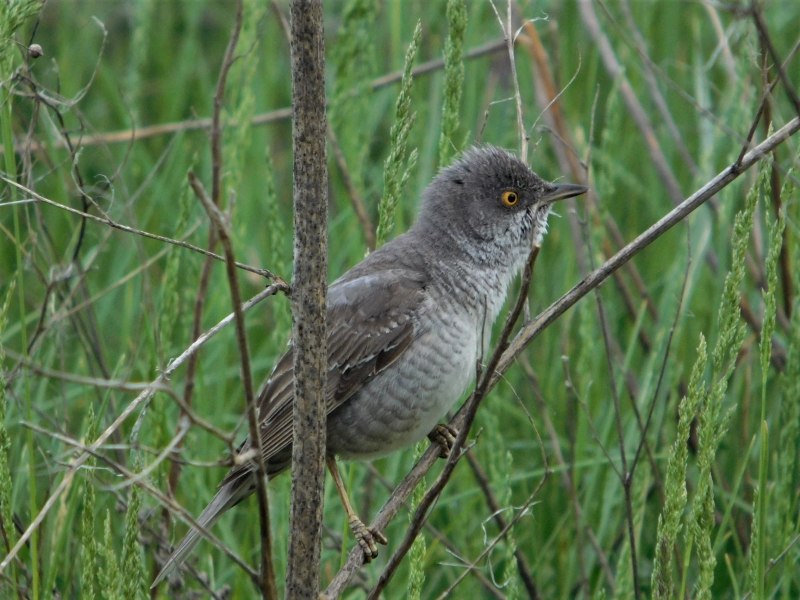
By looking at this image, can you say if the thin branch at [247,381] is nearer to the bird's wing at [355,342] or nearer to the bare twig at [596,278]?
the bare twig at [596,278]

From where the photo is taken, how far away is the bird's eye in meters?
3.78

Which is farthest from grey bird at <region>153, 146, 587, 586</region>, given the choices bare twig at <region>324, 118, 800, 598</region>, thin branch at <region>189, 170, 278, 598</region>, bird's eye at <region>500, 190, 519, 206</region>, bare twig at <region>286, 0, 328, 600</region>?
thin branch at <region>189, 170, 278, 598</region>

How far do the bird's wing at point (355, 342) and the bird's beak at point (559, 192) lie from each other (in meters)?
0.52

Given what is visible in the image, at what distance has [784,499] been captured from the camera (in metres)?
3.02

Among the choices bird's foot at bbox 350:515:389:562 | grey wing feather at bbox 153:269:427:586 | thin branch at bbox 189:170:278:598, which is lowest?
bird's foot at bbox 350:515:389:562

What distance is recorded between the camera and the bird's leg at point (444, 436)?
334 cm

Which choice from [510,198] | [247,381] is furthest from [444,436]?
[247,381]

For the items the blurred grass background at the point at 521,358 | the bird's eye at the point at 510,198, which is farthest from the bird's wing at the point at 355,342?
the bird's eye at the point at 510,198

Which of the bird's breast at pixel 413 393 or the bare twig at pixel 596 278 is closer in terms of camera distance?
the bare twig at pixel 596 278

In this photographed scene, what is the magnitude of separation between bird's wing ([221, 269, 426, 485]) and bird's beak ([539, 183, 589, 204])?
523mm

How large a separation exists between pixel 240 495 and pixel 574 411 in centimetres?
145

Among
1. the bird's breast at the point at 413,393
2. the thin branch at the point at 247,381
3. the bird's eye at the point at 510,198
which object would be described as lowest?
the bird's breast at the point at 413,393

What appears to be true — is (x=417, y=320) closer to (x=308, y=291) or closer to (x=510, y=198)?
(x=510, y=198)

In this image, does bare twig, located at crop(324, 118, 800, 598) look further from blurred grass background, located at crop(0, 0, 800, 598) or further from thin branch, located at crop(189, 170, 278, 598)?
thin branch, located at crop(189, 170, 278, 598)
